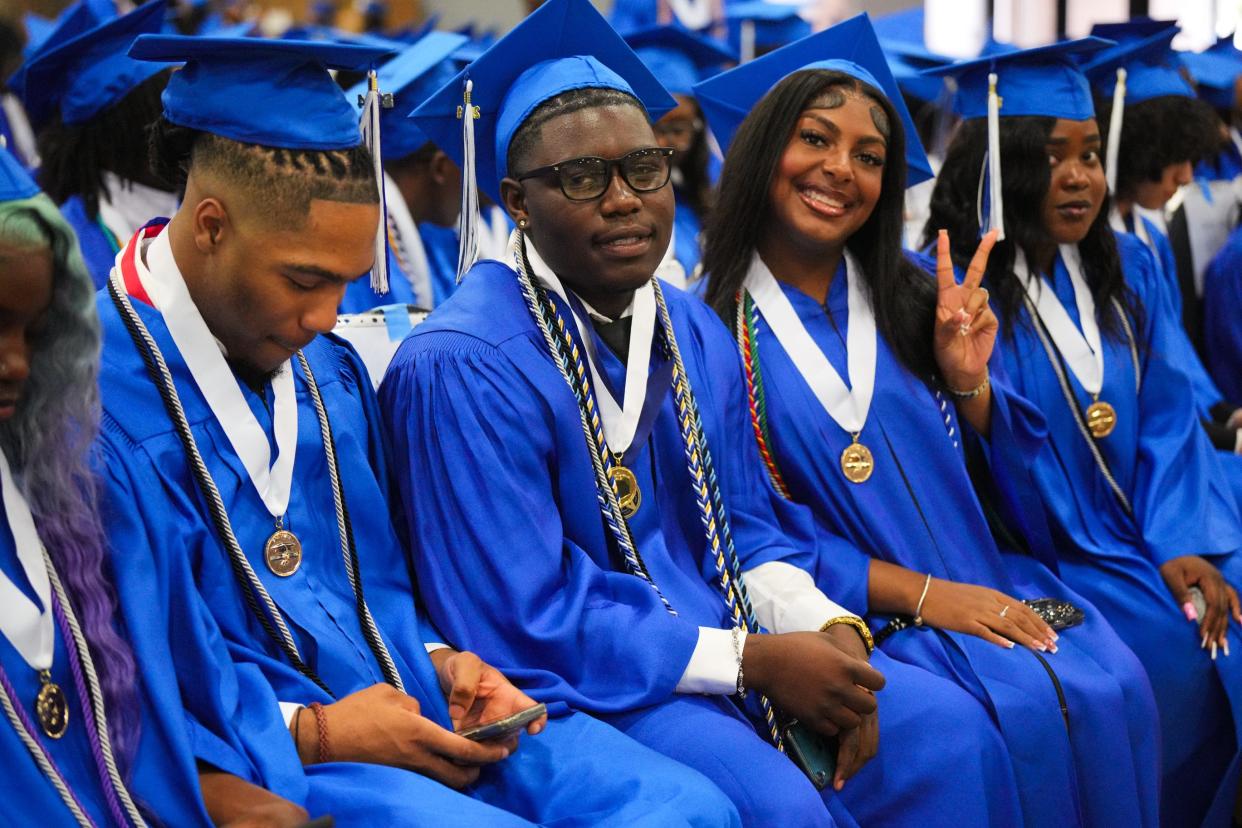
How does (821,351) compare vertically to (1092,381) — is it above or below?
above

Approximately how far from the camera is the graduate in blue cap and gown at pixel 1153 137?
14.3ft

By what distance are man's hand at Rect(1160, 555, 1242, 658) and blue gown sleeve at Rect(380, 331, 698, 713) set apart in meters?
1.51

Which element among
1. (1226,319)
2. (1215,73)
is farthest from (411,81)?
(1215,73)

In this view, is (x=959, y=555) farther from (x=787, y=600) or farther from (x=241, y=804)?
(x=241, y=804)

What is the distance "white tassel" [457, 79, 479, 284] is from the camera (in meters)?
2.67

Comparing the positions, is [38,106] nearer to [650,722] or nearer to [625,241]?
[625,241]

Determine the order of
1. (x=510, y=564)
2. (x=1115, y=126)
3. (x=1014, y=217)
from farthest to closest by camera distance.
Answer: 1. (x=1115, y=126)
2. (x=1014, y=217)
3. (x=510, y=564)

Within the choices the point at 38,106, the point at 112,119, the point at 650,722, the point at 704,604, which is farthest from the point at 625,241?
the point at 38,106

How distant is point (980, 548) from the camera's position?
310cm

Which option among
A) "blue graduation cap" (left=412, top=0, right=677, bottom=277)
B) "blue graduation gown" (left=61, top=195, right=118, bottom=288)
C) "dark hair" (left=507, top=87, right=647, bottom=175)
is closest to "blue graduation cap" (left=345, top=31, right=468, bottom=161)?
"blue graduation gown" (left=61, top=195, right=118, bottom=288)

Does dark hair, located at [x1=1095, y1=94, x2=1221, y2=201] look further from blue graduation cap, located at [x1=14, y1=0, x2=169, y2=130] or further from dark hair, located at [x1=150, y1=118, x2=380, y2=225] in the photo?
dark hair, located at [x1=150, y1=118, x2=380, y2=225]

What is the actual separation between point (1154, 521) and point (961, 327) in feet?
2.72

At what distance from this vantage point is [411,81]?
4.05 meters

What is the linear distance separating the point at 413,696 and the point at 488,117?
111 cm
